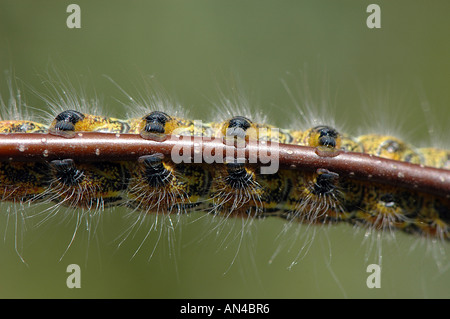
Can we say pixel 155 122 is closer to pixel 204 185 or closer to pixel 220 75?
pixel 204 185

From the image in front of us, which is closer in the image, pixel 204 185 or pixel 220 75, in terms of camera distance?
pixel 204 185

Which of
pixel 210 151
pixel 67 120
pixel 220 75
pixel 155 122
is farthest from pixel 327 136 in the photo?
pixel 220 75

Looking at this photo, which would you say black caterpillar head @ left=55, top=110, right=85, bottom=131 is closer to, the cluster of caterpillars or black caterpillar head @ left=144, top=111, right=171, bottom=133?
the cluster of caterpillars

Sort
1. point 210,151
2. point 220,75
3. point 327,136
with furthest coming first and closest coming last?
point 220,75 < point 327,136 < point 210,151

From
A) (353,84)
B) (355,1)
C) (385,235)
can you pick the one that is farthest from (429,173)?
(355,1)

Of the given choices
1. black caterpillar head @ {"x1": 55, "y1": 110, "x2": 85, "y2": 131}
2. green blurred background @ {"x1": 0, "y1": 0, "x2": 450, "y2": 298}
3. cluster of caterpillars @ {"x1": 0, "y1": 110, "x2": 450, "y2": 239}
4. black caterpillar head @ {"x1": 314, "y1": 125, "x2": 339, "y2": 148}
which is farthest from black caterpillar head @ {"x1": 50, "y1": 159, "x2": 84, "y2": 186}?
green blurred background @ {"x1": 0, "y1": 0, "x2": 450, "y2": 298}

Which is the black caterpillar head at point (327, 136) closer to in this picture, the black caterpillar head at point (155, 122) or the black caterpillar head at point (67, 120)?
the black caterpillar head at point (155, 122)

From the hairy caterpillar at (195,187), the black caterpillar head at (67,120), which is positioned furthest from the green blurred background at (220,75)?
the black caterpillar head at (67,120)

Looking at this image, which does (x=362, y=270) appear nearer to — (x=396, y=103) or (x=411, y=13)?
(x=396, y=103)
